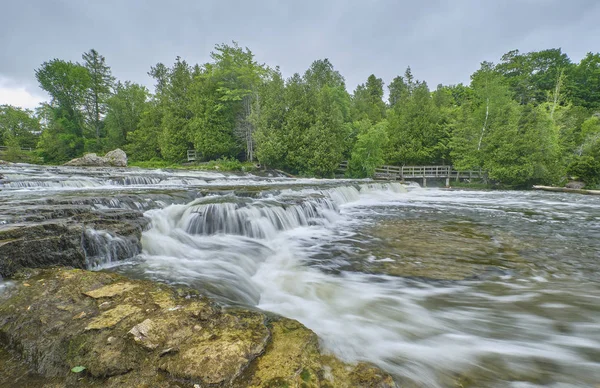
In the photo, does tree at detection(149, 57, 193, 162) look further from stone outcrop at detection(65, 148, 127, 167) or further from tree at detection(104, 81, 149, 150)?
tree at detection(104, 81, 149, 150)

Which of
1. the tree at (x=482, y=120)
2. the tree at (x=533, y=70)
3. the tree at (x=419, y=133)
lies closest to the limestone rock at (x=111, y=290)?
the tree at (x=482, y=120)

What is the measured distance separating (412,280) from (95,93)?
50.9 m

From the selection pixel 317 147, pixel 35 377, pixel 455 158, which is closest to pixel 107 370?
pixel 35 377

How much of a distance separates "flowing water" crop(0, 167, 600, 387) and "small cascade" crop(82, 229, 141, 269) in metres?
0.14

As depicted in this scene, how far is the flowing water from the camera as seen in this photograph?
1970 mm

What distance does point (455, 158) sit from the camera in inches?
963

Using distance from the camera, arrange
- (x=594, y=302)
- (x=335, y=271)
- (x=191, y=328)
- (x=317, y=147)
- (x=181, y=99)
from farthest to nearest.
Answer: (x=181, y=99) < (x=317, y=147) < (x=335, y=271) < (x=594, y=302) < (x=191, y=328)

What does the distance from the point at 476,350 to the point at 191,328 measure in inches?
85.8

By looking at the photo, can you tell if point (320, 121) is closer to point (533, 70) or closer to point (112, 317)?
point (112, 317)

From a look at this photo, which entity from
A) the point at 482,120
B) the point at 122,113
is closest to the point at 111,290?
the point at 482,120

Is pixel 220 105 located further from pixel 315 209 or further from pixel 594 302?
pixel 594 302

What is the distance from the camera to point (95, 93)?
1539 inches

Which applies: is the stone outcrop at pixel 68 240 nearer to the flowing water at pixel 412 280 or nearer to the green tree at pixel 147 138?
the flowing water at pixel 412 280

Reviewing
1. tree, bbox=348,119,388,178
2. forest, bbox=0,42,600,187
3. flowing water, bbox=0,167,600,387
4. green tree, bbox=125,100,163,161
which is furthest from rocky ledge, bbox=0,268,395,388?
green tree, bbox=125,100,163,161
